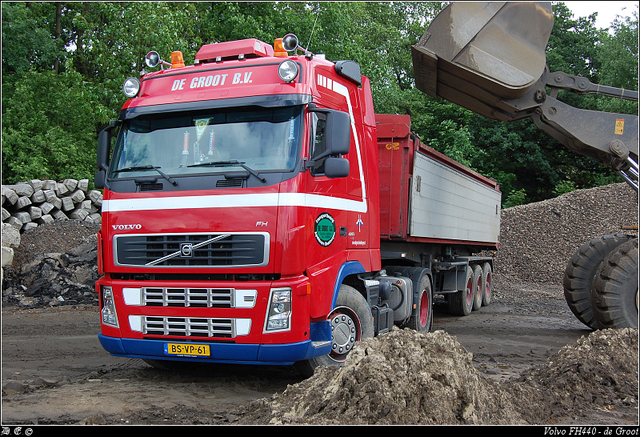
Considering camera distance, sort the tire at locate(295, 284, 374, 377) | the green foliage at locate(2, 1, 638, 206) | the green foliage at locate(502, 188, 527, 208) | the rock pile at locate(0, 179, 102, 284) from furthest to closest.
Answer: the green foliage at locate(502, 188, 527, 208) < the green foliage at locate(2, 1, 638, 206) < the rock pile at locate(0, 179, 102, 284) < the tire at locate(295, 284, 374, 377)

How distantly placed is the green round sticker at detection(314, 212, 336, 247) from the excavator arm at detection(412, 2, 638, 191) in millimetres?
2822

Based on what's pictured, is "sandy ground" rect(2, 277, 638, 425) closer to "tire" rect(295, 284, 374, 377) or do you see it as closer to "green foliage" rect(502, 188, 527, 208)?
"tire" rect(295, 284, 374, 377)

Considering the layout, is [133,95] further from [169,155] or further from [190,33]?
[190,33]

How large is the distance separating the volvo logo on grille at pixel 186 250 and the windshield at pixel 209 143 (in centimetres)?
71

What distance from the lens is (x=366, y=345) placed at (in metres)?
4.96

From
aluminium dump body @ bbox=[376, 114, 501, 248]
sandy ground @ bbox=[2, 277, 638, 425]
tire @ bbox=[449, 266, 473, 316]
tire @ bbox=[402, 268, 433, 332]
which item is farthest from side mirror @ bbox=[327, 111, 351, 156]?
tire @ bbox=[449, 266, 473, 316]

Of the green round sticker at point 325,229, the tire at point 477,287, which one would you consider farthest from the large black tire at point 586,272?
the green round sticker at point 325,229

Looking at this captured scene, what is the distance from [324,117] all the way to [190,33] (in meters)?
14.1

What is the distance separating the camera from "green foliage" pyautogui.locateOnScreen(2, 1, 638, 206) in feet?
53.2

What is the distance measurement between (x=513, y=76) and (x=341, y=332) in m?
3.89

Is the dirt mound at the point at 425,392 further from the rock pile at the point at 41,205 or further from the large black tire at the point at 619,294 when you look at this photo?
the rock pile at the point at 41,205

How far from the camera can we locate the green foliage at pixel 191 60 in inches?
638

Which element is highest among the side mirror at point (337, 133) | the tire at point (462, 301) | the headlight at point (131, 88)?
the headlight at point (131, 88)
